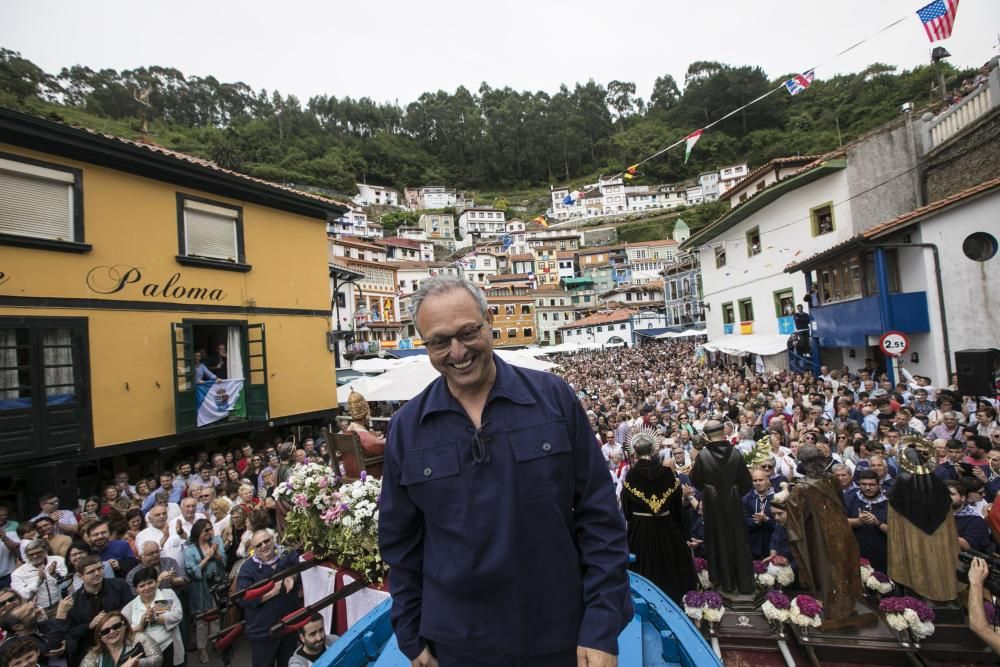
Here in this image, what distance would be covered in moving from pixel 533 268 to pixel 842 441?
6616cm

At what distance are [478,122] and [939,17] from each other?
372 feet

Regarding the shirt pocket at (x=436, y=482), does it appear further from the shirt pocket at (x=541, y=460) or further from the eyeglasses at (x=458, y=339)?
the eyeglasses at (x=458, y=339)

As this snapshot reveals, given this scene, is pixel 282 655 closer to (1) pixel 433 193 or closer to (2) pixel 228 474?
(2) pixel 228 474

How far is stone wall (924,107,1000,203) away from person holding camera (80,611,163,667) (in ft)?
57.4

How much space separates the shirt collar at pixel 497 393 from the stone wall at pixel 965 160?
1561 centimetres

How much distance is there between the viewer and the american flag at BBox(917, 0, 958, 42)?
968cm

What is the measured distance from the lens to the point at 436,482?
1.82 meters

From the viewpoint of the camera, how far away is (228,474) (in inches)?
374

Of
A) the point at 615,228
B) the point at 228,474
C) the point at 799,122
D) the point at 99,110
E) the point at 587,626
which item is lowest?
the point at 228,474

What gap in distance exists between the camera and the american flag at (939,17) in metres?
9.68

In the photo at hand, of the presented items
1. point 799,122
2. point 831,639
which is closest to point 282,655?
point 831,639

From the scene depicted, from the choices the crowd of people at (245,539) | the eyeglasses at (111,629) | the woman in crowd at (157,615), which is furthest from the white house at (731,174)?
the eyeglasses at (111,629)

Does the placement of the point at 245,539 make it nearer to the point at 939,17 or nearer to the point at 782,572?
the point at 782,572

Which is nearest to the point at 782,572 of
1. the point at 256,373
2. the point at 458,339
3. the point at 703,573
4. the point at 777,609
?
the point at 777,609
